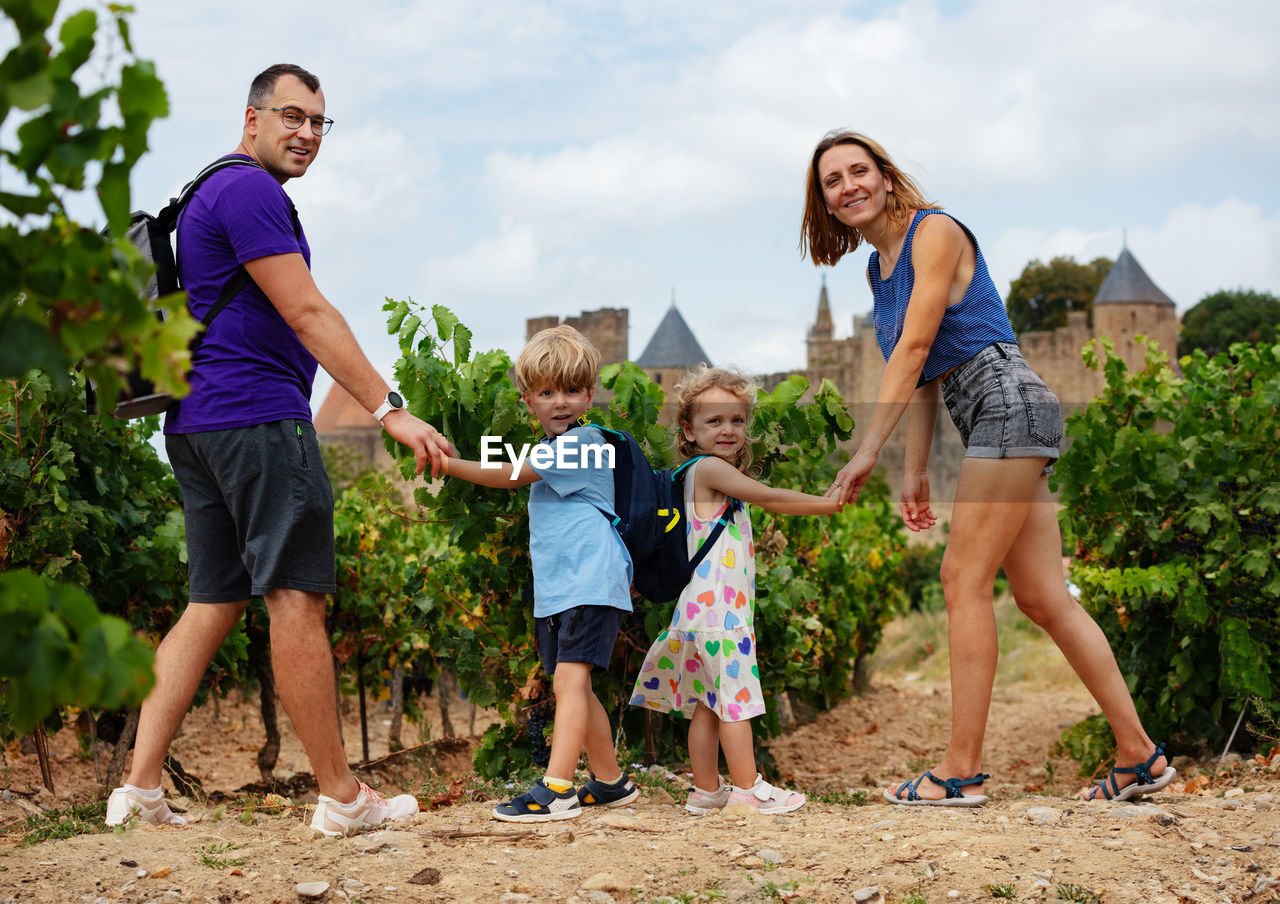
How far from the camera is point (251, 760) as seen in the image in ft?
22.9

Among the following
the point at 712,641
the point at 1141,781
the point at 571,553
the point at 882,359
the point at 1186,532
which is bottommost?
the point at 1141,781

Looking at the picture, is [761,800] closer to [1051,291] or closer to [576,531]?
[576,531]

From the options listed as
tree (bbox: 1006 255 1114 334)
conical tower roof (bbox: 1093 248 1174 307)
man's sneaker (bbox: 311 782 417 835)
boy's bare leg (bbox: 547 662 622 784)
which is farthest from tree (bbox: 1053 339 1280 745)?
tree (bbox: 1006 255 1114 334)

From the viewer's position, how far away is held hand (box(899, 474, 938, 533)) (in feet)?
11.5

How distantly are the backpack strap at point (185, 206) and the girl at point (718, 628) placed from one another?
1.31 metres

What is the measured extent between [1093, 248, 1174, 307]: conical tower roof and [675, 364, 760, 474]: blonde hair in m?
40.3

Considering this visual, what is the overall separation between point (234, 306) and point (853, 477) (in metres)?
1.68

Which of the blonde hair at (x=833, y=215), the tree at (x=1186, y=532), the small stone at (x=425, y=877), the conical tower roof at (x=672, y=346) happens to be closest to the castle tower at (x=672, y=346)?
the conical tower roof at (x=672, y=346)

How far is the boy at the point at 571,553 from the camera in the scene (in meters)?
3.12

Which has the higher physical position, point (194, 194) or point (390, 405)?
point (194, 194)

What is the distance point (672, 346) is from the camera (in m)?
39.2

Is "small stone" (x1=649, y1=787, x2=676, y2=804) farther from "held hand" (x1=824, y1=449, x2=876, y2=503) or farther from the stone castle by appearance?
the stone castle

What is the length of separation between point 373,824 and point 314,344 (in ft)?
4.07

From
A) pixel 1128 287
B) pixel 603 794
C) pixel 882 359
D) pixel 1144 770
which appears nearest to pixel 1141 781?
pixel 1144 770
